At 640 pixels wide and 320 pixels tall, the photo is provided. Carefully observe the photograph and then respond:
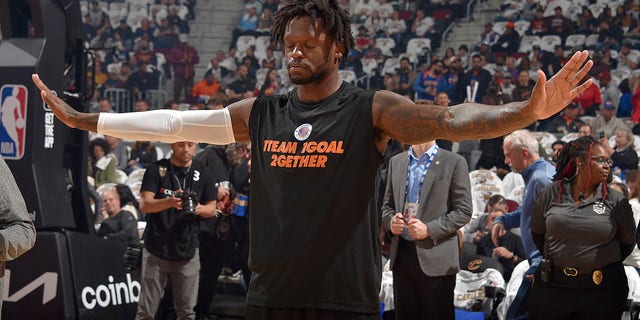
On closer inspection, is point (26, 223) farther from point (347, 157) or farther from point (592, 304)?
point (592, 304)

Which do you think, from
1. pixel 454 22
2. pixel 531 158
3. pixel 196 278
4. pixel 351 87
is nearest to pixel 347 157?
pixel 351 87

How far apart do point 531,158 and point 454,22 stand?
12812mm

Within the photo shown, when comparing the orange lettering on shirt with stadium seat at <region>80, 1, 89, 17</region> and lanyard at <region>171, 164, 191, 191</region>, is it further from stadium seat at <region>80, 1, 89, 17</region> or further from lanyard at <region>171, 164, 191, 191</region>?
stadium seat at <region>80, 1, 89, 17</region>

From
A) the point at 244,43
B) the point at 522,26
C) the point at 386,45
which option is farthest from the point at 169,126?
the point at 244,43

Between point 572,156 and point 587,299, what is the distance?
97 centimetres

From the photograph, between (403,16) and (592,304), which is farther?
(403,16)

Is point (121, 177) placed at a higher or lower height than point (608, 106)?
lower

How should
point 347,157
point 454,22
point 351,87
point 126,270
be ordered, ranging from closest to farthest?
point 347,157
point 351,87
point 126,270
point 454,22

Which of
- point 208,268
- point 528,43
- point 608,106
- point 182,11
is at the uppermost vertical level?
point 182,11

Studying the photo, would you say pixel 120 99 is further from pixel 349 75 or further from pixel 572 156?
pixel 572 156

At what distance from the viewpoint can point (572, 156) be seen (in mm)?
6219

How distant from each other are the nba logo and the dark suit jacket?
3.21 m

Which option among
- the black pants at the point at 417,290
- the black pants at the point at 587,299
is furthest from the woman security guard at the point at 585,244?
the black pants at the point at 417,290

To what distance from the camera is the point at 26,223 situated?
13.5 feet
